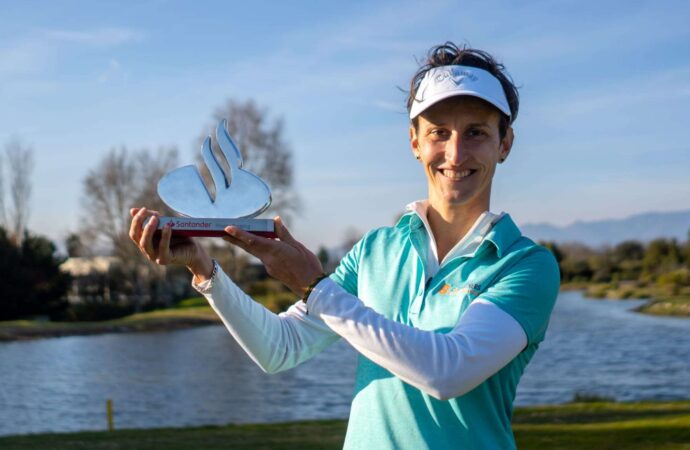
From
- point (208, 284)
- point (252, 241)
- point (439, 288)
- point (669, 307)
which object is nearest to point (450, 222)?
point (439, 288)

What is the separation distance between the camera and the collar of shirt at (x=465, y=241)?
6.64 ft

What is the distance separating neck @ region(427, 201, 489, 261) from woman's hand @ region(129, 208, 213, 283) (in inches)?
20.5

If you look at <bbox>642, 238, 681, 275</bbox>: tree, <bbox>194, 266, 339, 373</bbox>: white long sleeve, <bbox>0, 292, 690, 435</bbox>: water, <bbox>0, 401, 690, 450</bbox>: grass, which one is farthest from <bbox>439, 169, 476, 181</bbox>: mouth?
<bbox>642, 238, 681, 275</bbox>: tree

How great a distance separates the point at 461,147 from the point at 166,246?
0.65 metres

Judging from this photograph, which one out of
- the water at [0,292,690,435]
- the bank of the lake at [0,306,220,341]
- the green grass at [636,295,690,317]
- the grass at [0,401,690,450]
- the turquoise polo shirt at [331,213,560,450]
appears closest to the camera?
the turquoise polo shirt at [331,213,560,450]

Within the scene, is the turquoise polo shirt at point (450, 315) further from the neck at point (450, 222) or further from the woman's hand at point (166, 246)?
the woman's hand at point (166, 246)

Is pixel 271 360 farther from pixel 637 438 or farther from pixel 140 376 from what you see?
pixel 140 376

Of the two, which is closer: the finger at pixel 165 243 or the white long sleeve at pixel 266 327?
the finger at pixel 165 243

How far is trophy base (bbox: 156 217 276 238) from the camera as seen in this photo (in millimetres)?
1964

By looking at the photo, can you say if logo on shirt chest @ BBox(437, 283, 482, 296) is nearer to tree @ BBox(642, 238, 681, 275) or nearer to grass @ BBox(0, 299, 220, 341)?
grass @ BBox(0, 299, 220, 341)

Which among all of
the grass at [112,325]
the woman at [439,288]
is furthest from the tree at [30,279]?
the woman at [439,288]

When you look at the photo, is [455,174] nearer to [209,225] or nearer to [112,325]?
[209,225]

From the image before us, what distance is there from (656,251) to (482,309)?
51335mm

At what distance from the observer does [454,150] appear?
1966 mm
